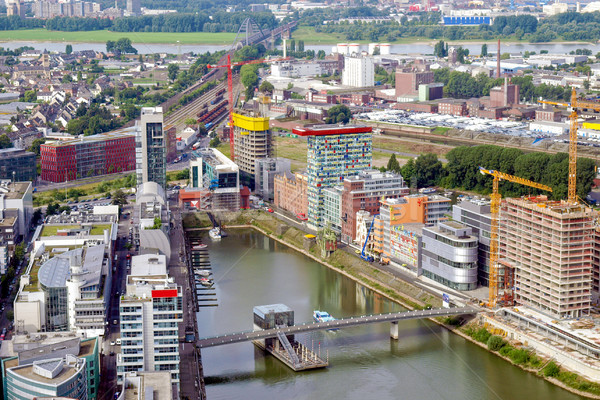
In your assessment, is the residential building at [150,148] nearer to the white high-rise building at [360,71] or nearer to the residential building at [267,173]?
the residential building at [267,173]

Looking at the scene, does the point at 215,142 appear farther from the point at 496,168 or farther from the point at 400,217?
the point at 400,217

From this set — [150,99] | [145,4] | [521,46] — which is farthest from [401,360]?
[145,4]

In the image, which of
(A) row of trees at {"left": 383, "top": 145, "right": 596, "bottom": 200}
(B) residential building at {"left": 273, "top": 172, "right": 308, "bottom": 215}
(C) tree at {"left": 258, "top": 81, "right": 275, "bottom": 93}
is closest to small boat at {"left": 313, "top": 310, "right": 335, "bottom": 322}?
(B) residential building at {"left": 273, "top": 172, "right": 308, "bottom": 215}

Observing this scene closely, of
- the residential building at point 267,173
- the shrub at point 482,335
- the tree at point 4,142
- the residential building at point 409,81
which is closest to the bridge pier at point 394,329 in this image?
the shrub at point 482,335

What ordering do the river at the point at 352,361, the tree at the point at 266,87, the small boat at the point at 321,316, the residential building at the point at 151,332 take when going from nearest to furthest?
the residential building at the point at 151,332 → the river at the point at 352,361 → the small boat at the point at 321,316 → the tree at the point at 266,87

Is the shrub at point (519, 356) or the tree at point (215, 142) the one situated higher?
the tree at point (215, 142)

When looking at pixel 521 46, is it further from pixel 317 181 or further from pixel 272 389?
pixel 272 389

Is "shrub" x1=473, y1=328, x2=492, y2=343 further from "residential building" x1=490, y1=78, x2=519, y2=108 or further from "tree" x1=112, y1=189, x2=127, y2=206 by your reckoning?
"residential building" x1=490, y1=78, x2=519, y2=108
